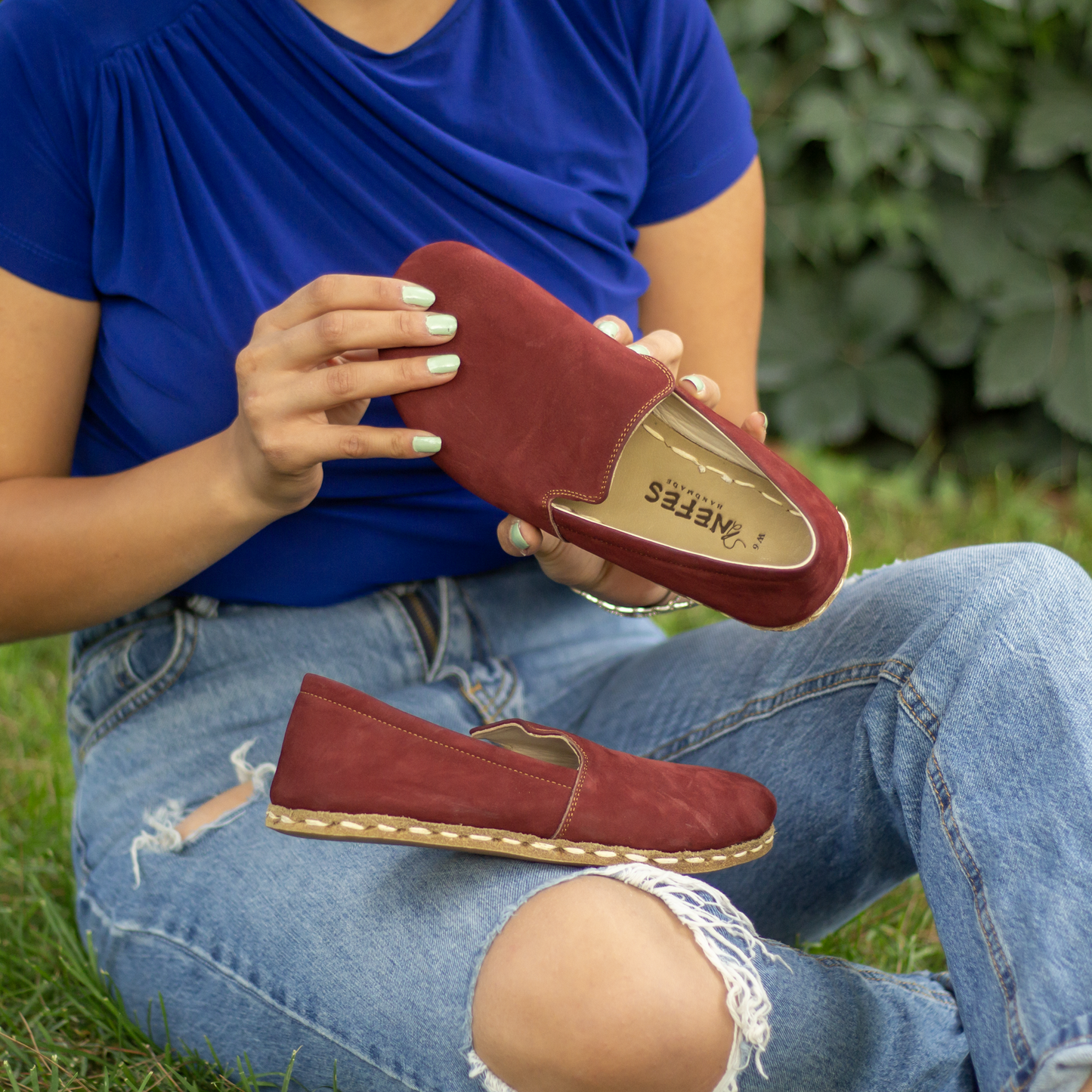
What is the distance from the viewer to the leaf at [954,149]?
2.43 m

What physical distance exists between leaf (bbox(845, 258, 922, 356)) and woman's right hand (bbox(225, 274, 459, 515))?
2.01 m

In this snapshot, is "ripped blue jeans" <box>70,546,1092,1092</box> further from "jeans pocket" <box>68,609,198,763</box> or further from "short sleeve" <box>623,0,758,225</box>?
"short sleeve" <box>623,0,758,225</box>

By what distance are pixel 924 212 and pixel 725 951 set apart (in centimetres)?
221

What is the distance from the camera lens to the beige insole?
1.02 m

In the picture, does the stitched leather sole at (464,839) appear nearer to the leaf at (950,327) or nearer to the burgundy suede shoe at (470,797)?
the burgundy suede shoe at (470,797)

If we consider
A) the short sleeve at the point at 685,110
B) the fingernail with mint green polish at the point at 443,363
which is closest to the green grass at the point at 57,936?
the fingernail with mint green polish at the point at 443,363

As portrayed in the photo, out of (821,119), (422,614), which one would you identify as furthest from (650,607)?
(821,119)

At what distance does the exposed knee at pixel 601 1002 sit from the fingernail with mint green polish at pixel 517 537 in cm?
34

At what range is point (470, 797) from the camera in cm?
86

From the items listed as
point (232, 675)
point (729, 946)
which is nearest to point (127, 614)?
point (232, 675)

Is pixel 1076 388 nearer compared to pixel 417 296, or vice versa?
pixel 417 296

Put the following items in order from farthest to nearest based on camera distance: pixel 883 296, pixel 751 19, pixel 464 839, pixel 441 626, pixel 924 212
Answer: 1. pixel 883 296
2. pixel 924 212
3. pixel 751 19
4. pixel 441 626
5. pixel 464 839

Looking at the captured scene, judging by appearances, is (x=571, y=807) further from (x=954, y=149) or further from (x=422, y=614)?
(x=954, y=149)

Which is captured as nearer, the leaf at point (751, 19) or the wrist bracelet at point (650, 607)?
the wrist bracelet at point (650, 607)
